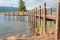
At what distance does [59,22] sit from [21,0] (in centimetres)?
8329

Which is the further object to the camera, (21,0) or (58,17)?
(21,0)

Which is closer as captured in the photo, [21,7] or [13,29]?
[13,29]

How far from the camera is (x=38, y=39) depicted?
1068 cm

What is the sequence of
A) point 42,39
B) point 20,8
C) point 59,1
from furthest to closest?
point 20,8 → point 42,39 → point 59,1

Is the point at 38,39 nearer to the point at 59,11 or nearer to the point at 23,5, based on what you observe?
the point at 59,11

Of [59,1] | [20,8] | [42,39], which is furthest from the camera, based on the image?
[20,8]

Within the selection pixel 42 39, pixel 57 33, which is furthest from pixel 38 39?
pixel 57 33

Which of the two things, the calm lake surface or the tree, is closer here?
the calm lake surface

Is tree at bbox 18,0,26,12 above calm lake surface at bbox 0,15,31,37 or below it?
above

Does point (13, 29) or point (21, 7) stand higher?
point (21, 7)

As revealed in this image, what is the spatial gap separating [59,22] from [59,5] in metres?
0.66

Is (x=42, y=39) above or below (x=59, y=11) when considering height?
below

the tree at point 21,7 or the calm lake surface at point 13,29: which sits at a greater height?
the tree at point 21,7

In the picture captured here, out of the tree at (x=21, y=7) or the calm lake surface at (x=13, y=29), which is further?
the tree at (x=21, y=7)
